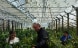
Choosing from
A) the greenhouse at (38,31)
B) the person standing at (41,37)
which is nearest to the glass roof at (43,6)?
the greenhouse at (38,31)

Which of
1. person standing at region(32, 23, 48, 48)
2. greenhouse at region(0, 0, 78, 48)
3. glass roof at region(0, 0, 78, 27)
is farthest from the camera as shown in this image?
glass roof at region(0, 0, 78, 27)

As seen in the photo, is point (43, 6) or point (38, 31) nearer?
point (38, 31)

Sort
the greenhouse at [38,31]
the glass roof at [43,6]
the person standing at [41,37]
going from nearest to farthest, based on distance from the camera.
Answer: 1. the person standing at [41,37]
2. the greenhouse at [38,31]
3. the glass roof at [43,6]

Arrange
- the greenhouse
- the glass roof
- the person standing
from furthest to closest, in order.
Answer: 1. the glass roof
2. the greenhouse
3. the person standing

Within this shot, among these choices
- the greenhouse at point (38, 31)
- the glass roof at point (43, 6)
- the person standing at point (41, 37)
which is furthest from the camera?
the glass roof at point (43, 6)

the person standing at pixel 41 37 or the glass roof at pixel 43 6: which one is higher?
the glass roof at pixel 43 6

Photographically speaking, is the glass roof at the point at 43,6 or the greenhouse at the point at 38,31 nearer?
the greenhouse at the point at 38,31

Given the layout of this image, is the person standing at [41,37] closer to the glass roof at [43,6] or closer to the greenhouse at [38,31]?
the greenhouse at [38,31]

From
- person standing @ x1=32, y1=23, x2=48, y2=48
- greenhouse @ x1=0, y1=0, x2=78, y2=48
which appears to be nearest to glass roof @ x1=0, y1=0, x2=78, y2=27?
greenhouse @ x1=0, y1=0, x2=78, y2=48

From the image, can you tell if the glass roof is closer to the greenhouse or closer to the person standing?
the greenhouse

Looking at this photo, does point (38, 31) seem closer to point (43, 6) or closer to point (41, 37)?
point (41, 37)

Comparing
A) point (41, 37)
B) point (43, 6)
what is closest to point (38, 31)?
point (41, 37)

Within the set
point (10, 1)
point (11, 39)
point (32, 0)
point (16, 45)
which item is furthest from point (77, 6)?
point (16, 45)

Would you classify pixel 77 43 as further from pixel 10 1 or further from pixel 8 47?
pixel 10 1
